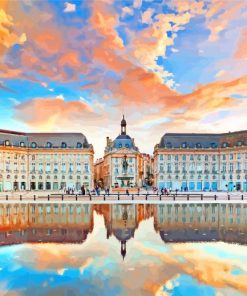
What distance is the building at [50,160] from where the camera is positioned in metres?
116

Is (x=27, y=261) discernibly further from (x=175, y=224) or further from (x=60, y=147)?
(x=60, y=147)

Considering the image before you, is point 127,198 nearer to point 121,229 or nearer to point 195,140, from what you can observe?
point 121,229

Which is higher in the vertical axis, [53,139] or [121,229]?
[53,139]

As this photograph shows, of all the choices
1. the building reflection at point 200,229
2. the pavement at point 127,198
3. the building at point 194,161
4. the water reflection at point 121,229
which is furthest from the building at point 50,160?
the building reflection at point 200,229

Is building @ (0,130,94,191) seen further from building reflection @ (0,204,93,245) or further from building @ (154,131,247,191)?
building reflection @ (0,204,93,245)

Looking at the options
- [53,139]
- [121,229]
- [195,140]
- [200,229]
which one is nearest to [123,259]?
[121,229]

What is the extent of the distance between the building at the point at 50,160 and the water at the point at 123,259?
309 feet

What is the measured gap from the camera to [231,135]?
122 m

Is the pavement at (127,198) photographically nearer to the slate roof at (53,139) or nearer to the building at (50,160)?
the building at (50,160)

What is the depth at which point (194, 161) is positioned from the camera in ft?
404

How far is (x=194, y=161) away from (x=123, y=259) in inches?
4337

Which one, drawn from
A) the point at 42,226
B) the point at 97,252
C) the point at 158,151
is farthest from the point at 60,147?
the point at 97,252

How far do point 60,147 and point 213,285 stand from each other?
357 feet

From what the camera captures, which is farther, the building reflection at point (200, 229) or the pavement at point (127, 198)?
the pavement at point (127, 198)
